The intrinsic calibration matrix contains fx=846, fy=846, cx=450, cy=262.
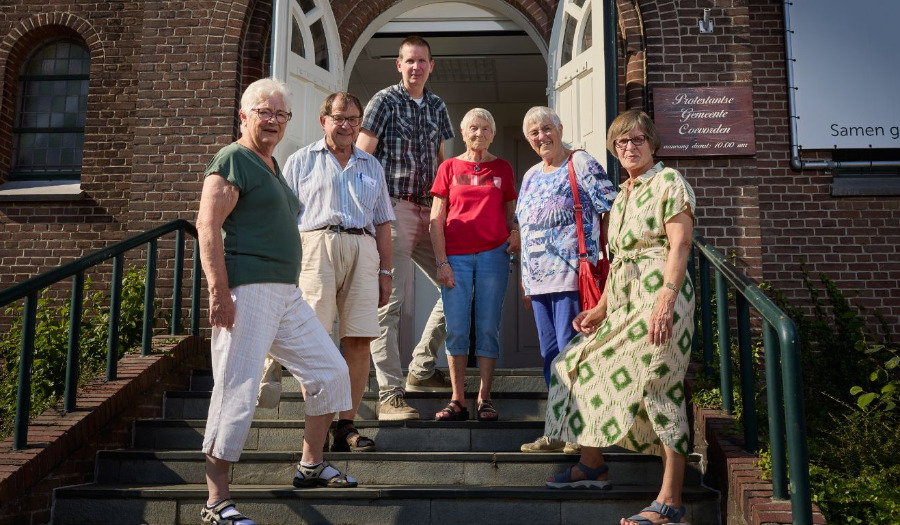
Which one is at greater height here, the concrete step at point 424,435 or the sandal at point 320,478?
the concrete step at point 424,435

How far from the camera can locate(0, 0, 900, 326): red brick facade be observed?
7.01m

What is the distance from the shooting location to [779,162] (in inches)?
285

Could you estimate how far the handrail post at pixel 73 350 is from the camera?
446 centimetres

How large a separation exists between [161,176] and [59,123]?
73.7 inches

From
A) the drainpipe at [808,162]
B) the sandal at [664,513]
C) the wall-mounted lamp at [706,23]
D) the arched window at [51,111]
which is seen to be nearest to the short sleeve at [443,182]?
the sandal at [664,513]

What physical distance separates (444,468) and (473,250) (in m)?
1.19

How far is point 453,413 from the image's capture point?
15.0 feet

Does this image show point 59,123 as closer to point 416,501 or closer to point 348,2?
point 348,2

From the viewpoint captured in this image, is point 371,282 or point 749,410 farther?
point 371,282

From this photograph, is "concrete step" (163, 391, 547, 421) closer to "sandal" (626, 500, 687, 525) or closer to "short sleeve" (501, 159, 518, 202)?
"short sleeve" (501, 159, 518, 202)

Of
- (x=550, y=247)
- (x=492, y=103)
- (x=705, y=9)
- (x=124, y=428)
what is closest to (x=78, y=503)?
(x=124, y=428)

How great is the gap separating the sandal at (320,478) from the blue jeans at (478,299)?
1010mm

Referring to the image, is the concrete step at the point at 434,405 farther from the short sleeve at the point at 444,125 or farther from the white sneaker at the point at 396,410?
the short sleeve at the point at 444,125

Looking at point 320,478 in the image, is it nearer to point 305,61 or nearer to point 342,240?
point 342,240
